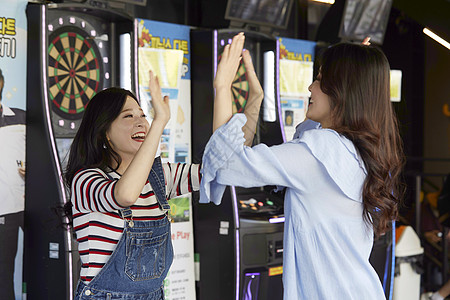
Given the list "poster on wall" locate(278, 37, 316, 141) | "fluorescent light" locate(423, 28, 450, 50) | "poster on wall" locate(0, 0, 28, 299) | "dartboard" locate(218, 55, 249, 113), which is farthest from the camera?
"fluorescent light" locate(423, 28, 450, 50)

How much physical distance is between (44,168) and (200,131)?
1.21 m

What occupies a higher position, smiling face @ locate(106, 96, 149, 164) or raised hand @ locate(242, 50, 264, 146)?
raised hand @ locate(242, 50, 264, 146)

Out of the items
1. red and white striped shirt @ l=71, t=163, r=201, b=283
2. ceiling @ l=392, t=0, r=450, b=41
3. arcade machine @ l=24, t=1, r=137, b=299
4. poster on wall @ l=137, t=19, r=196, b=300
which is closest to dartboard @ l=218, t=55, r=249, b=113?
poster on wall @ l=137, t=19, r=196, b=300

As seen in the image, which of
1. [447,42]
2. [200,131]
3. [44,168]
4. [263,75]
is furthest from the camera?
[447,42]

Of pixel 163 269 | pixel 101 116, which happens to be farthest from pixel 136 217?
pixel 101 116

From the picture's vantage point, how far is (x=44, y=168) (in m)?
3.20

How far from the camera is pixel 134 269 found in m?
1.95

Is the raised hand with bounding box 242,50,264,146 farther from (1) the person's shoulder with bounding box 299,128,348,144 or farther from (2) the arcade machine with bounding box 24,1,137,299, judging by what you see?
(2) the arcade machine with bounding box 24,1,137,299

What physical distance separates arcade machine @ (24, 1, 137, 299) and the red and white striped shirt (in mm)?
1077

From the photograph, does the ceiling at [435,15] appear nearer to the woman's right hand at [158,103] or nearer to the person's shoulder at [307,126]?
the person's shoulder at [307,126]

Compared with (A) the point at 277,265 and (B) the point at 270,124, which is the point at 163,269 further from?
(B) the point at 270,124

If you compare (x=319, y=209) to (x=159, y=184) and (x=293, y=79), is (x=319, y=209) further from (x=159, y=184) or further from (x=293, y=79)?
(x=293, y=79)

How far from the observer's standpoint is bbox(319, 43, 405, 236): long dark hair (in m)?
1.78

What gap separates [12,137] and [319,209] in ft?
6.72
